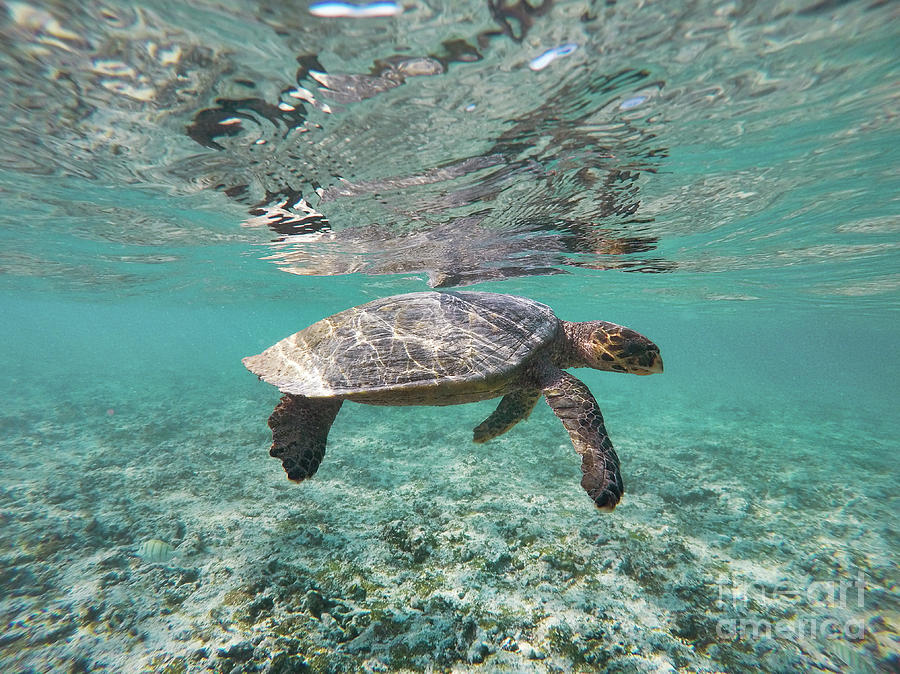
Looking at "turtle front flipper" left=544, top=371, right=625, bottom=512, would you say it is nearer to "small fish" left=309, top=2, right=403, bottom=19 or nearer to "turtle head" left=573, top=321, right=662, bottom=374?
"turtle head" left=573, top=321, right=662, bottom=374

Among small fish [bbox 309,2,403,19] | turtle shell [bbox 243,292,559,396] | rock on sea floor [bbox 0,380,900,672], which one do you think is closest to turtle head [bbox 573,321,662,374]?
turtle shell [bbox 243,292,559,396]

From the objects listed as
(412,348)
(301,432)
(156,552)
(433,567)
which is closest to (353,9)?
(412,348)

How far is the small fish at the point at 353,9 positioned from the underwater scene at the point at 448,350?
1.6 inches

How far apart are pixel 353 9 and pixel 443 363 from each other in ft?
14.5

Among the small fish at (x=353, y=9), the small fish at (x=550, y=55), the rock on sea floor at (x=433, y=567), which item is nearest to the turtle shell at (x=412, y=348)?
the rock on sea floor at (x=433, y=567)

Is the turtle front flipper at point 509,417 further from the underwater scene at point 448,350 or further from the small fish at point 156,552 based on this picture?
the small fish at point 156,552

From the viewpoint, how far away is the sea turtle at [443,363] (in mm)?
4223

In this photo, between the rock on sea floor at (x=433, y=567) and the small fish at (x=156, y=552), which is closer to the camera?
the rock on sea floor at (x=433, y=567)

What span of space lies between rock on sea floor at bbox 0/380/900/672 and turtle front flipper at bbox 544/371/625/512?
2095 millimetres

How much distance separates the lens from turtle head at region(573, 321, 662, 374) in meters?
4.80

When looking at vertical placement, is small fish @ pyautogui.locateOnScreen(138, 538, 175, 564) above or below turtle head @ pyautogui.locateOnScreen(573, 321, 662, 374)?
below

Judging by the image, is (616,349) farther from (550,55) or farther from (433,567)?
(433,567)

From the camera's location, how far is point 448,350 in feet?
15.0

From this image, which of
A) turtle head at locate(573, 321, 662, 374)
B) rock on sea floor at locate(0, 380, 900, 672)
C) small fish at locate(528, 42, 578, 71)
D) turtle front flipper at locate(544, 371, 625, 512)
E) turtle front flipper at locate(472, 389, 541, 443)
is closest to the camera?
turtle front flipper at locate(544, 371, 625, 512)
